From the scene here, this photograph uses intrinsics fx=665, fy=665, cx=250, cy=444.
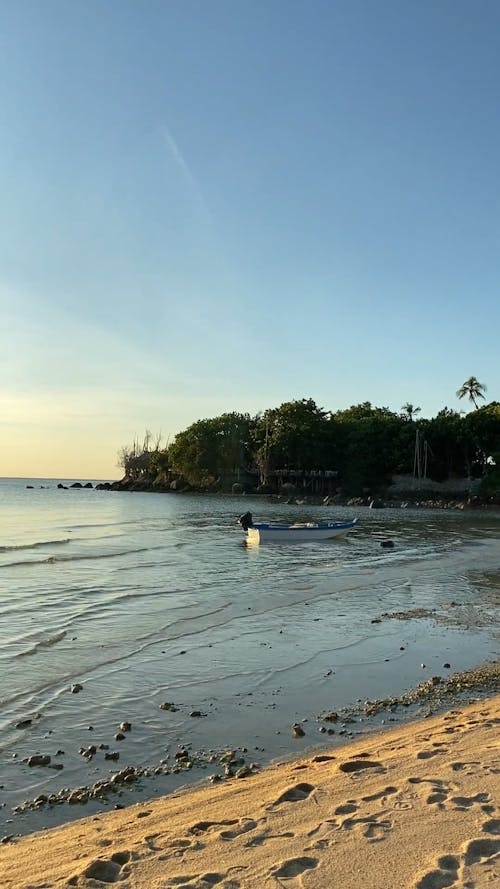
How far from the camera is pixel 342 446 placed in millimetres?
102062

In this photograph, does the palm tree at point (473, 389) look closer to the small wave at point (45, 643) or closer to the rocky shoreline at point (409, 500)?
the rocky shoreline at point (409, 500)

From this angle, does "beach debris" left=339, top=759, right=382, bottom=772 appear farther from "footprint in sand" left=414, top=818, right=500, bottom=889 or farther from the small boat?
the small boat

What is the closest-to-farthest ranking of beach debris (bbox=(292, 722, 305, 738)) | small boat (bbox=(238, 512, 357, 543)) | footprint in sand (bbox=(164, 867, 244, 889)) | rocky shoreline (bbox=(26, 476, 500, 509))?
footprint in sand (bbox=(164, 867, 244, 889)) < beach debris (bbox=(292, 722, 305, 738)) < small boat (bbox=(238, 512, 357, 543)) < rocky shoreline (bbox=(26, 476, 500, 509))

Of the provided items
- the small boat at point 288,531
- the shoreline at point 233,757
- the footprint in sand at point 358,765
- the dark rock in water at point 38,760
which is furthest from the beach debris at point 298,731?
the small boat at point 288,531

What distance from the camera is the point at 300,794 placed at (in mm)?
5613

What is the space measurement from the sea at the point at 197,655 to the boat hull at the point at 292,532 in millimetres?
6906

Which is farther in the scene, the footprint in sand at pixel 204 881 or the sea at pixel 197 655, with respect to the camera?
the sea at pixel 197 655

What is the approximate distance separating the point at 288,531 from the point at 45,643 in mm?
23662

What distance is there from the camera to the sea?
24.0ft

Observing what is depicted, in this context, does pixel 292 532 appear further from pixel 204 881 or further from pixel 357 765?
pixel 204 881

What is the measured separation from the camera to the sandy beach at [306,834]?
4090 mm

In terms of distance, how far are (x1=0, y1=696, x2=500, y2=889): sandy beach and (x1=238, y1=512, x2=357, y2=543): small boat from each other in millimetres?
28117

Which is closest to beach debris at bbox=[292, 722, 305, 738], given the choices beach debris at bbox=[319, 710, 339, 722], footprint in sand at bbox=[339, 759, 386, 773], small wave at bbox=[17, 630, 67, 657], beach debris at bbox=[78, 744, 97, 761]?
beach debris at bbox=[319, 710, 339, 722]

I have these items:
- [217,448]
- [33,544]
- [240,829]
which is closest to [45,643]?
[240,829]
